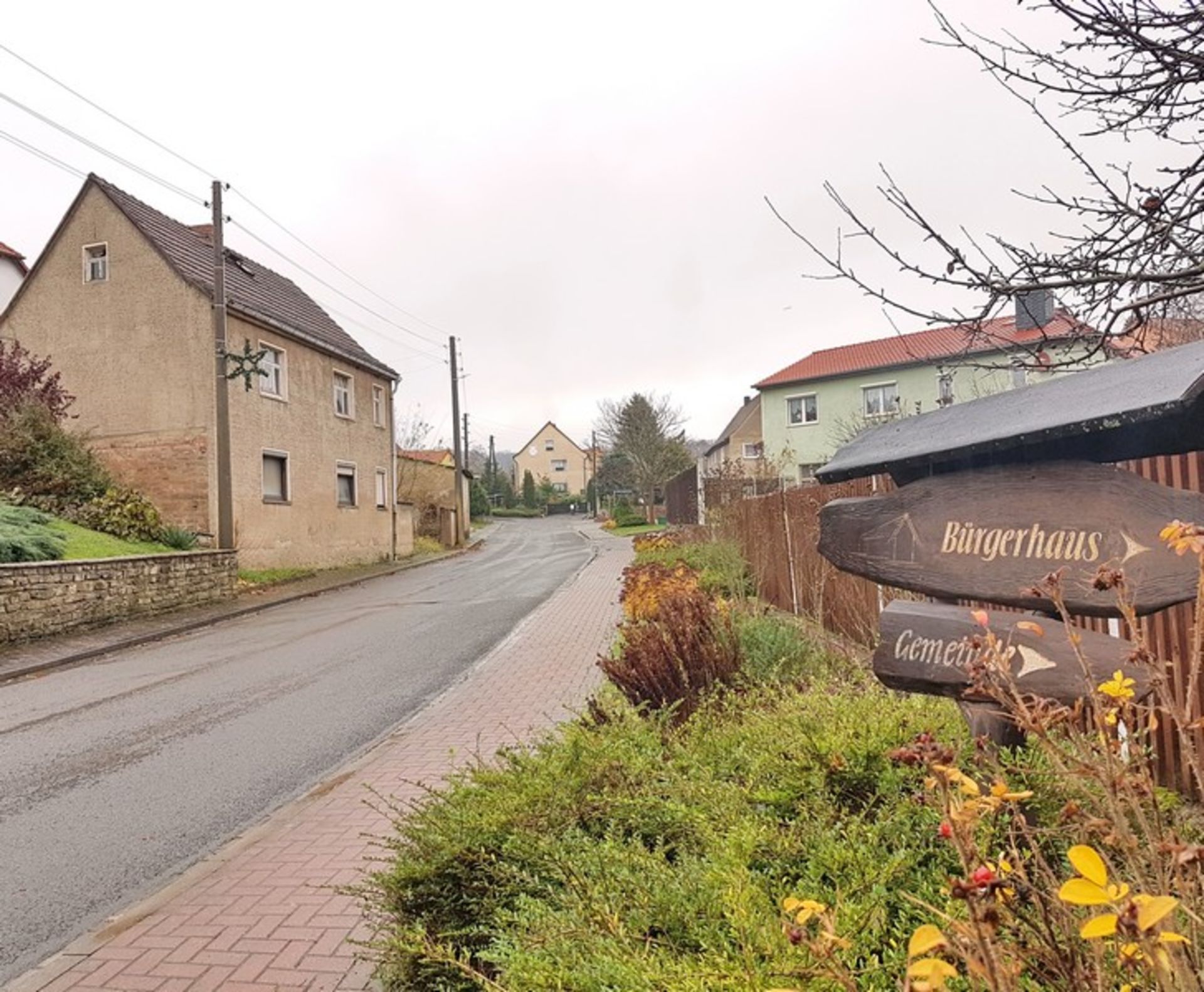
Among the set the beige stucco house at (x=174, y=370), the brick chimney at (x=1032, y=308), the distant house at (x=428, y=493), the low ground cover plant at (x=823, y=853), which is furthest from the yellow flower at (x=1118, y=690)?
the distant house at (x=428, y=493)

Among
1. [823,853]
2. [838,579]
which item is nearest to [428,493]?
[838,579]

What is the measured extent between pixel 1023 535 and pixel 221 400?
57.9 feet

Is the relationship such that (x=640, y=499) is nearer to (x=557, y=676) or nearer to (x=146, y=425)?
(x=146, y=425)

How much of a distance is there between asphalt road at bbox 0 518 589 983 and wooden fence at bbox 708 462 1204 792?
12.8 ft

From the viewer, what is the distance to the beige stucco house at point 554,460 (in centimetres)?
9662

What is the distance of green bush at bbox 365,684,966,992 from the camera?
173 cm

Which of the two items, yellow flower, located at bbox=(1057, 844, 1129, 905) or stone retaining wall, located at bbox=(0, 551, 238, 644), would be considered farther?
stone retaining wall, located at bbox=(0, 551, 238, 644)

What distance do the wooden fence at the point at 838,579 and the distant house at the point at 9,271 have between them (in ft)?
101

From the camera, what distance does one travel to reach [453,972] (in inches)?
88.6

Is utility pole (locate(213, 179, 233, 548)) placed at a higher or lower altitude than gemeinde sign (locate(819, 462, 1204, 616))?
higher

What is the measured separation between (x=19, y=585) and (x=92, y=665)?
6.98 feet

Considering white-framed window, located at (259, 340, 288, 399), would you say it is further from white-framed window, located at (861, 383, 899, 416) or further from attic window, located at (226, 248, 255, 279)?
white-framed window, located at (861, 383, 899, 416)

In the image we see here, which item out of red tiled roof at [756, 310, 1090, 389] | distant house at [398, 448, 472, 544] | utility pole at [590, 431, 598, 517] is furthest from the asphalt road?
utility pole at [590, 431, 598, 517]

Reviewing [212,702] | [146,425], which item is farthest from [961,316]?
[146,425]
